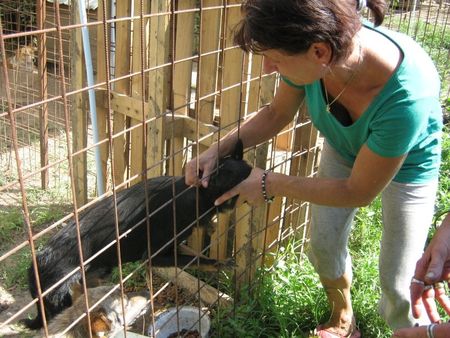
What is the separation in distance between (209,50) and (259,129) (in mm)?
996

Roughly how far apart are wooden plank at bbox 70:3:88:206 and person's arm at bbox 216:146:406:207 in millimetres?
1927

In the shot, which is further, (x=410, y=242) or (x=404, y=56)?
(x=410, y=242)

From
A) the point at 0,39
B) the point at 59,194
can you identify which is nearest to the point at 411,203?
the point at 0,39

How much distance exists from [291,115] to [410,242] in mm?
776

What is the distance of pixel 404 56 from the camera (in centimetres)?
177

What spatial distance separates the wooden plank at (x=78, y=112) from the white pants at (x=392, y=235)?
6.52 feet

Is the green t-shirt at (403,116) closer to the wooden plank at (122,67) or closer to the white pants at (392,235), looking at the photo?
the white pants at (392,235)

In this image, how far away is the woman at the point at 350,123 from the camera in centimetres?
154

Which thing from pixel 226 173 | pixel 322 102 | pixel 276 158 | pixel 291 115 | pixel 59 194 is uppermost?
pixel 322 102

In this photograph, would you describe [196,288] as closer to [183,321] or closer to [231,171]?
[183,321]

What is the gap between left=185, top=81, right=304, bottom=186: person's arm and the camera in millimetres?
2252

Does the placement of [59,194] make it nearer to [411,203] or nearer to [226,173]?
[226,173]

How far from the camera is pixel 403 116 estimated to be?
66.3 inches

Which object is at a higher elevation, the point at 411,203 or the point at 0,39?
the point at 0,39
